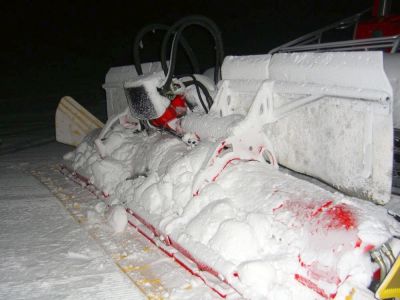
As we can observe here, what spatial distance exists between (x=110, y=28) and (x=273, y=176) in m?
19.1

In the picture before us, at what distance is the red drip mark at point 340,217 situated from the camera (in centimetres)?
166

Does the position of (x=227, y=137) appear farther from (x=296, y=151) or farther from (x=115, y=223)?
(x=115, y=223)

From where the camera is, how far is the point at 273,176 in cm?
223

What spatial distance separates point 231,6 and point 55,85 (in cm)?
1193

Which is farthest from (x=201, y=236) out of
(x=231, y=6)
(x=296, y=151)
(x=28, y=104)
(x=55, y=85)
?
(x=231, y=6)

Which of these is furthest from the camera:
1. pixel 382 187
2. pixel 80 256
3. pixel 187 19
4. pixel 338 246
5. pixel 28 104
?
pixel 28 104

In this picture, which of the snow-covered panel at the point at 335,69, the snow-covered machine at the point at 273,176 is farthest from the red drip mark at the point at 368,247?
the snow-covered panel at the point at 335,69

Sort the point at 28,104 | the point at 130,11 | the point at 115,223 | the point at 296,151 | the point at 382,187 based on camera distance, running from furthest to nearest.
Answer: the point at 130,11 < the point at 28,104 < the point at 115,223 < the point at 296,151 < the point at 382,187

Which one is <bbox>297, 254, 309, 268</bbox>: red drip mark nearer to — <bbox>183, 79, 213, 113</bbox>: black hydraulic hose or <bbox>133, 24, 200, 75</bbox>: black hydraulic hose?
<bbox>183, 79, 213, 113</bbox>: black hydraulic hose

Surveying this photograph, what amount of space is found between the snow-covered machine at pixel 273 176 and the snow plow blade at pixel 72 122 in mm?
1732

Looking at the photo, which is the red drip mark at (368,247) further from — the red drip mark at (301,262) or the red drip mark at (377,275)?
the red drip mark at (301,262)

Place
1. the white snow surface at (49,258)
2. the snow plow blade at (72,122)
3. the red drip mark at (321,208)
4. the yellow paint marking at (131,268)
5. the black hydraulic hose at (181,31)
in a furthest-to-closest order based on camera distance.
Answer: the snow plow blade at (72,122) < the black hydraulic hose at (181,31) < the yellow paint marking at (131,268) < the white snow surface at (49,258) < the red drip mark at (321,208)

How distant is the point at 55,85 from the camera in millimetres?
13523

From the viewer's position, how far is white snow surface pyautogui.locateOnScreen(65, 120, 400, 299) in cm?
160
